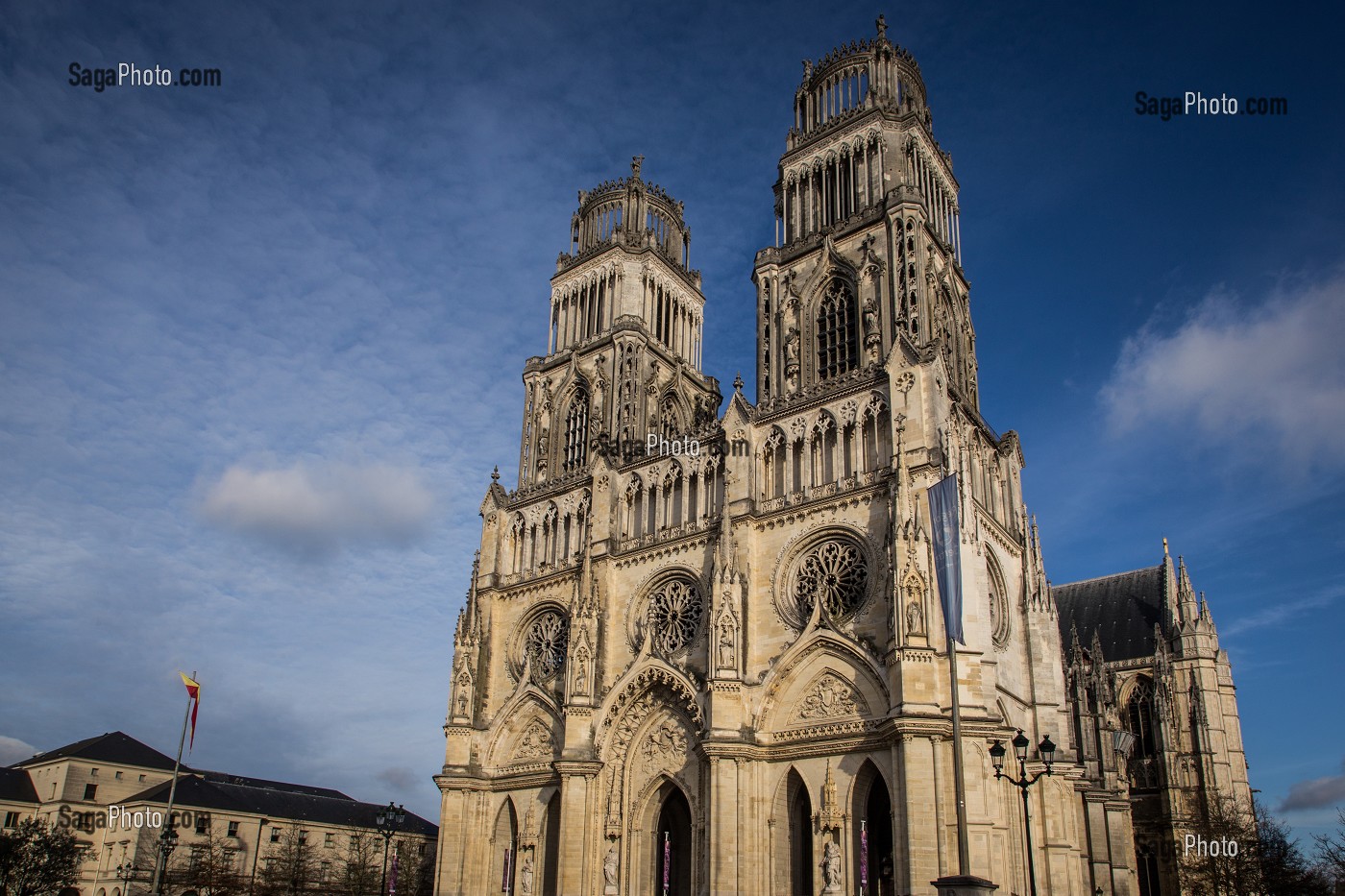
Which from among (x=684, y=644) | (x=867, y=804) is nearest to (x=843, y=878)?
(x=867, y=804)

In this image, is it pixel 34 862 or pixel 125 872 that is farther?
pixel 125 872

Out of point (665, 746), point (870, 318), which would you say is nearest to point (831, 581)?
point (665, 746)

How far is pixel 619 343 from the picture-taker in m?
50.2

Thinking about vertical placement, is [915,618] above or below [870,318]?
below

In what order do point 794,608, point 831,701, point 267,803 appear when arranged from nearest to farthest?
point 831,701
point 794,608
point 267,803

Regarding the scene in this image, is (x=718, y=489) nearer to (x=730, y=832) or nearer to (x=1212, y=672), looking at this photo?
(x=730, y=832)

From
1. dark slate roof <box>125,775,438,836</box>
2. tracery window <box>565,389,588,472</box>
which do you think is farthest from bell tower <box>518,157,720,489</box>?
dark slate roof <box>125,775,438,836</box>

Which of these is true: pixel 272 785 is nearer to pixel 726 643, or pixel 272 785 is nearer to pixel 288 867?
pixel 288 867


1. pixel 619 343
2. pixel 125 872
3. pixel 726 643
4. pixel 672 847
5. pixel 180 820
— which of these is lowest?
pixel 125 872

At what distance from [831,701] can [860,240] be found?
19418 millimetres

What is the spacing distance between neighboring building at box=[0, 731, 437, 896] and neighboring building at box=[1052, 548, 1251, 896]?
38894 millimetres

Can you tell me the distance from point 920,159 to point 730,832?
2952 centimetres

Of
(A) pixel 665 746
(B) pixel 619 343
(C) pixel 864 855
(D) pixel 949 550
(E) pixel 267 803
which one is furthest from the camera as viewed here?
(E) pixel 267 803

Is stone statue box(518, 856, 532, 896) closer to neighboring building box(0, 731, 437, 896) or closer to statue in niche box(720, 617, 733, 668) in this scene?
statue in niche box(720, 617, 733, 668)
